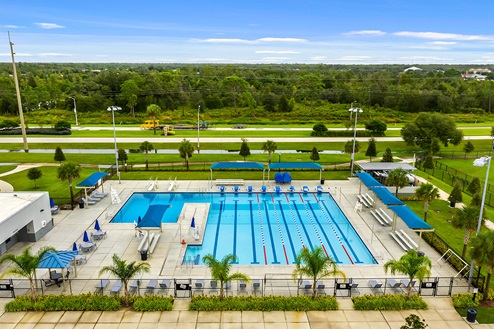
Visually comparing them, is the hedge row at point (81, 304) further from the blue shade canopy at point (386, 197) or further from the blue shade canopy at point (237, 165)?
the blue shade canopy at point (237, 165)

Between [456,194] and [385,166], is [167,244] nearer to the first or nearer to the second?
[456,194]

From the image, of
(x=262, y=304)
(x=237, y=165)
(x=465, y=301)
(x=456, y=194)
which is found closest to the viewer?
(x=262, y=304)

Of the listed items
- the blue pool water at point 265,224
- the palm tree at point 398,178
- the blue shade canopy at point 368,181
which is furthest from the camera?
the blue shade canopy at point 368,181

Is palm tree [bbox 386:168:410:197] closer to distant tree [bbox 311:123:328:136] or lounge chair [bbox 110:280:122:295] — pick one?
lounge chair [bbox 110:280:122:295]

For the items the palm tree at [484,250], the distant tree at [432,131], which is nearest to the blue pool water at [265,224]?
the palm tree at [484,250]

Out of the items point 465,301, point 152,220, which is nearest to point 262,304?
point 152,220

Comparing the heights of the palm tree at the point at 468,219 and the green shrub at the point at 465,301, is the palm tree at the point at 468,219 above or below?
above

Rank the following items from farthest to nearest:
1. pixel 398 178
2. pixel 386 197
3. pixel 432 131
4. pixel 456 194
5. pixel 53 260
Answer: pixel 432 131
pixel 398 178
pixel 456 194
pixel 386 197
pixel 53 260

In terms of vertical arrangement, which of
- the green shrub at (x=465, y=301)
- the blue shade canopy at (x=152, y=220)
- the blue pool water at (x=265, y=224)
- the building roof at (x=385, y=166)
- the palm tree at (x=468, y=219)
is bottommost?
the blue pool water at (x=265, y=224)
